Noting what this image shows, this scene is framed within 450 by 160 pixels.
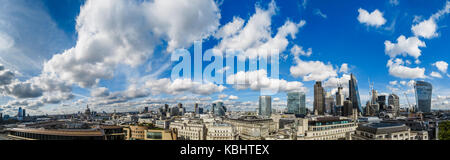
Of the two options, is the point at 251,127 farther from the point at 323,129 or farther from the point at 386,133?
the point at 386,133

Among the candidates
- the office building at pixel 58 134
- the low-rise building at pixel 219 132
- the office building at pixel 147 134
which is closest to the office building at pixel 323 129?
the low-rise building at pixel 219 132

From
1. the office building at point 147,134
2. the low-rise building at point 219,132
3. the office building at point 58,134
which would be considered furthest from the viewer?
the low-rise building at point 219,132

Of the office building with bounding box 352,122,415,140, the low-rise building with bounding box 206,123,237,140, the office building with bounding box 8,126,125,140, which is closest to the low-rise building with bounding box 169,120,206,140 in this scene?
the low-rise building with bounding box 206,123,237,140

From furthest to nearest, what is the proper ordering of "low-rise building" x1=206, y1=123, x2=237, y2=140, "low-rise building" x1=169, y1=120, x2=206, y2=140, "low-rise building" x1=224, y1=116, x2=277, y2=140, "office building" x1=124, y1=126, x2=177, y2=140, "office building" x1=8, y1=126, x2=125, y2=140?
"low-rise building" x1=224, y1=116, x2=277, y2=140
"low-rise building" x1=169, y1=120, x2=206, y2=140
"low-rise building" x1=206, y1=123, x2=237, y2=140
"office building" x1=124, y1=126, x2=177, y2=140
"office building" x1=8, y1=126, x2=125, y2=140

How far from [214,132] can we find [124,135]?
129 ft

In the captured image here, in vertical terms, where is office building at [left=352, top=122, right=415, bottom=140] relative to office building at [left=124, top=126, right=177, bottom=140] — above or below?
above

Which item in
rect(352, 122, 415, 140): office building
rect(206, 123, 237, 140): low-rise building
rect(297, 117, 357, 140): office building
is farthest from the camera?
rect(206, 123, 237, 140): low-rise building

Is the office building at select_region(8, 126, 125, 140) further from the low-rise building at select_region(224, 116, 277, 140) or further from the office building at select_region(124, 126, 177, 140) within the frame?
the low-rise building at select_region(224, 116, 277, 140)

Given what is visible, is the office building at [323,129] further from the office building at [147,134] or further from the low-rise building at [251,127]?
the office building at [147,134]

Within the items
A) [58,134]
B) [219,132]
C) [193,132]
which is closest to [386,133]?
[219,132]
